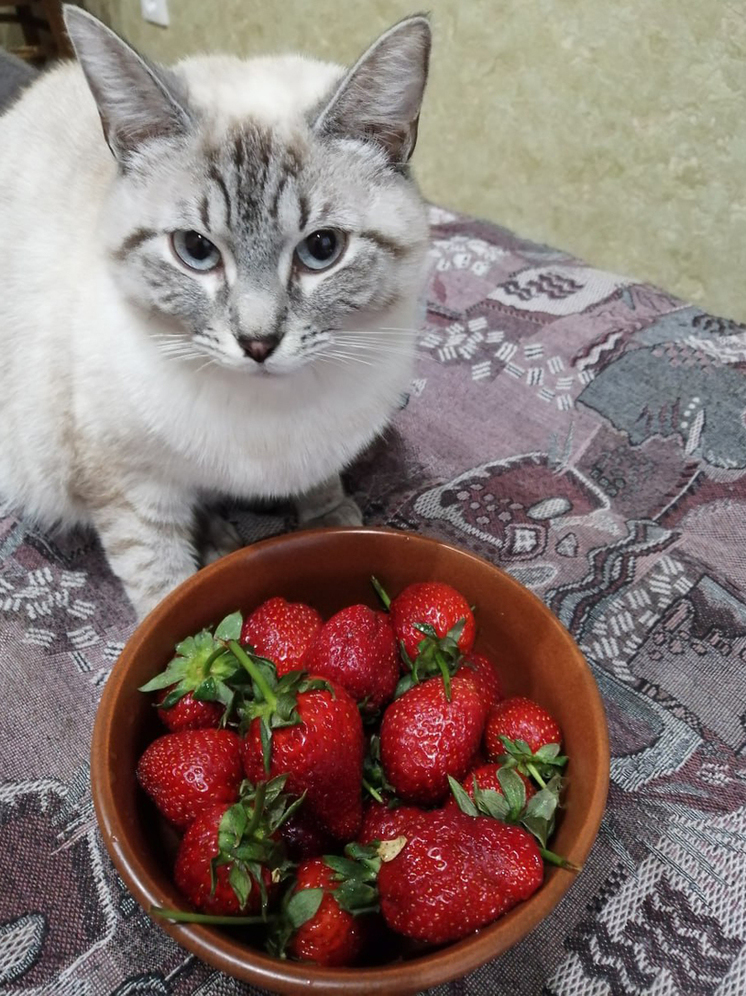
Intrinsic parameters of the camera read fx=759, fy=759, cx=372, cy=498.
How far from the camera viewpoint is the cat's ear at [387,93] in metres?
0.78

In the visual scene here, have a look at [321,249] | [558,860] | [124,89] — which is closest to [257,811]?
[558,860]

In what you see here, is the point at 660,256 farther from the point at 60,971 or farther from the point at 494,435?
the point at 60,971

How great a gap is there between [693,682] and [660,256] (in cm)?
107

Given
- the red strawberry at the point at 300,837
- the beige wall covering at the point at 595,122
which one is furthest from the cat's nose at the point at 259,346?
the beige wall covering at the point at 595,122

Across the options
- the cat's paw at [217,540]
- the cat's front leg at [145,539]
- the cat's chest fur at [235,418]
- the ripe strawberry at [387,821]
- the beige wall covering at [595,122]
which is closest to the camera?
the ripe strawberry at [387,821]

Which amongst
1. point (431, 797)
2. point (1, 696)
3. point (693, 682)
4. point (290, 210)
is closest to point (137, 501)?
point (1, 696)

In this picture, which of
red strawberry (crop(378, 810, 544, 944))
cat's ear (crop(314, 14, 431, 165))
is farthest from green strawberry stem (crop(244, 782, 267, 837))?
cat's ear (crop(314, 14, 431, 165))

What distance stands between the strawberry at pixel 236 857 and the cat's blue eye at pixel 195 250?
545mm

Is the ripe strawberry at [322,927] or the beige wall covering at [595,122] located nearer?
the ripe strawberry at [322,927]

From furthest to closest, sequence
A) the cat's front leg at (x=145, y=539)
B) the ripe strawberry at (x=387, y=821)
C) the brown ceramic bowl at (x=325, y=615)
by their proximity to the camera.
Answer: the cat's front leg at (x=145, y=539) → the ripe strawberry at (x=387, y=821) → the brown ceramic bowl at (x=325, y=615)

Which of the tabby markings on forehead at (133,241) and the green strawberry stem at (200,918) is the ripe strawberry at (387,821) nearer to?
the green strawberry stem at (200,918)

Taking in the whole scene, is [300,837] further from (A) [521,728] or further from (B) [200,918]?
(A) [521,728]

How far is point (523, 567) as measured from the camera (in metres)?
1.19

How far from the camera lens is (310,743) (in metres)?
0.69
